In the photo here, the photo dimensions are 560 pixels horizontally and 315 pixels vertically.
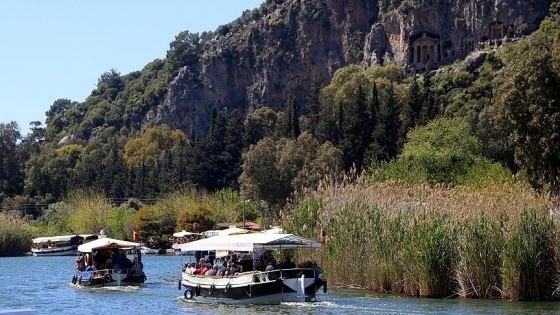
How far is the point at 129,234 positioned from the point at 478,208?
3313 inches

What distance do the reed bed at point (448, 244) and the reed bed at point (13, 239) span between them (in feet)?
224

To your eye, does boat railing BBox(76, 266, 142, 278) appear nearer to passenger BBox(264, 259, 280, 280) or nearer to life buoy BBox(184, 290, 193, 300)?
life buoy BBox(184, 290, 193, 300)

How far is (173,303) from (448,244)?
12.7 meters

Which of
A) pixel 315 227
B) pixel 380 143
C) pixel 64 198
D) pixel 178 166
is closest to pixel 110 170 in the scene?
pixel 64 198

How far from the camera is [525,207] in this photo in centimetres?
4200

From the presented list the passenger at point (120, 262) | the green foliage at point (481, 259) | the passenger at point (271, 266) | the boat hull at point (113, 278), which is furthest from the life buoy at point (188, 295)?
the green foliage at point (481, 259)

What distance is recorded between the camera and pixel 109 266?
192ft

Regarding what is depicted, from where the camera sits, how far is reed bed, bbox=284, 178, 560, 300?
4094 centimetres

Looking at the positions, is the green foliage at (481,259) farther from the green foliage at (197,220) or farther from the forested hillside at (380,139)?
the green foliage at (197,220)

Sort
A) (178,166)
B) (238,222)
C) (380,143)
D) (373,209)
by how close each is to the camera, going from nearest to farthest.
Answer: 1. (373,209)
2. (380,143)
3. (238,222)
4. (178,166)

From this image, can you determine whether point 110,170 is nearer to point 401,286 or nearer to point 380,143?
point 380,143

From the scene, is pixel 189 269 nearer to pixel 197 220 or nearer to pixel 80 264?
pixel 80 264

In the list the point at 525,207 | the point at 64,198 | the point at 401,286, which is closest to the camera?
the point at 525,207

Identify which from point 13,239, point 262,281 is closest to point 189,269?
point 262,281
